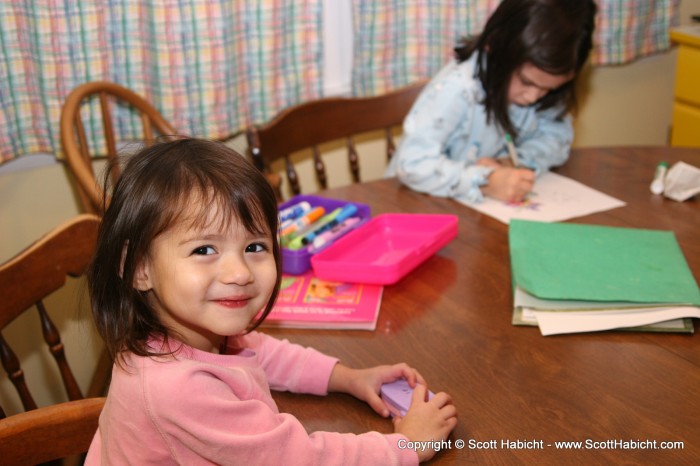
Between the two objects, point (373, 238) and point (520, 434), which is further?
point (373, 238)

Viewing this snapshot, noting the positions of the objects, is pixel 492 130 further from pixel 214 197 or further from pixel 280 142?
pixel 214 197

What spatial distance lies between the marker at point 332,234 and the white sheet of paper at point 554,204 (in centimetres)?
29

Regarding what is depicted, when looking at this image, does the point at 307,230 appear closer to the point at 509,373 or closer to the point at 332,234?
the point at 332,234

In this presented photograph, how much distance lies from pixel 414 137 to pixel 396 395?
85 centimetres

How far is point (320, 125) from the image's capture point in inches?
69.6

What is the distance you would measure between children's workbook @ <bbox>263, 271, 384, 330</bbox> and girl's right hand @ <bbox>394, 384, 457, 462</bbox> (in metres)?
0.22

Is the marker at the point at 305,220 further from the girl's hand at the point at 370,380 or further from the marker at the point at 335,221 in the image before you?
the girl's hand at the point at 370,380

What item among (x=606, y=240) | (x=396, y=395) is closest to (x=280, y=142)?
(x=606, y=240)

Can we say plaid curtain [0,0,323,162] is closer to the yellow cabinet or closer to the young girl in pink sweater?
the young girl in pink sweater

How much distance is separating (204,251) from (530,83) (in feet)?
3.49

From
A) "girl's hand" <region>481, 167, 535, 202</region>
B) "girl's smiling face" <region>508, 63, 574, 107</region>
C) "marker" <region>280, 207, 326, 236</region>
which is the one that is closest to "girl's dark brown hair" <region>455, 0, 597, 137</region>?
"girl's smiling face" <region>508, 63, 574, 107</region>

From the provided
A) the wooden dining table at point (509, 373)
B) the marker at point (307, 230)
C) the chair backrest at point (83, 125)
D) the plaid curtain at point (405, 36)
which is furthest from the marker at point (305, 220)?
the plaid curtain at point (405, 36)

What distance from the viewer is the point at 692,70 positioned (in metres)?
2.41

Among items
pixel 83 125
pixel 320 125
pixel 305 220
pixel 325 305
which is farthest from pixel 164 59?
pixel 325 305
